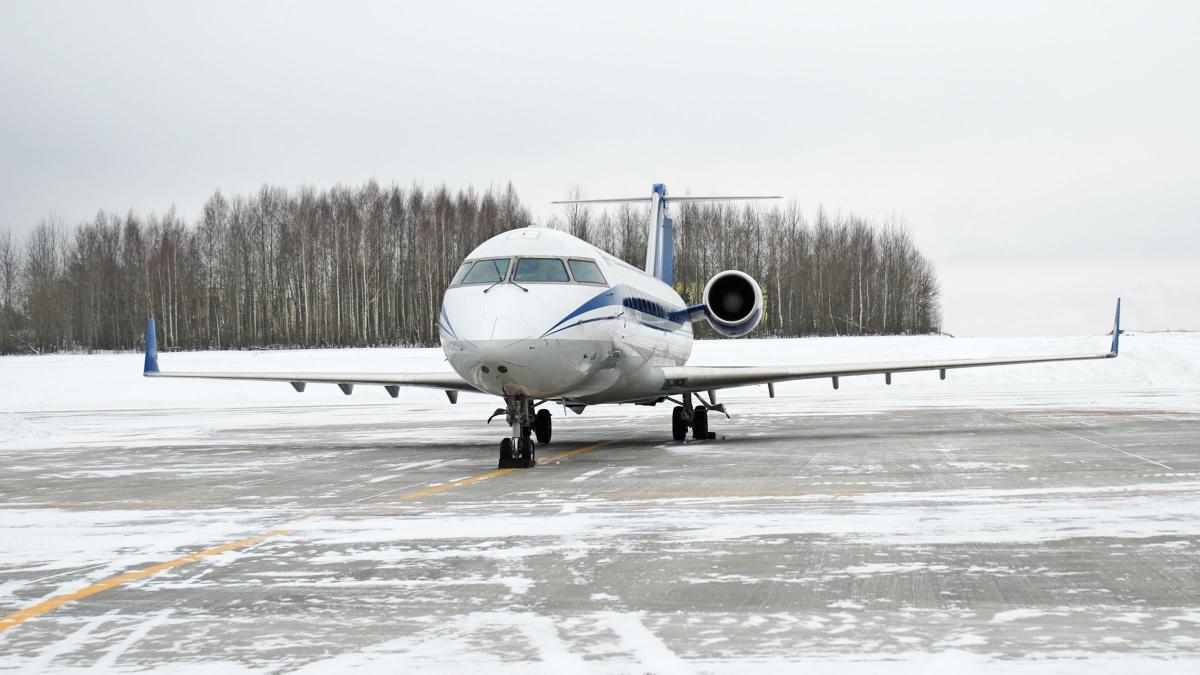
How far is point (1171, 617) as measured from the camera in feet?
16.6

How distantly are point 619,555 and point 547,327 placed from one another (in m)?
6.64

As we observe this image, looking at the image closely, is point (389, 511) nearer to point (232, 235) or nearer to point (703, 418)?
point (703, 418)

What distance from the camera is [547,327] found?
13477 mm

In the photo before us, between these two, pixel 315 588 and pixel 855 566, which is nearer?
pixel 315 588

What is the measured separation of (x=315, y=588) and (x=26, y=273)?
288ft

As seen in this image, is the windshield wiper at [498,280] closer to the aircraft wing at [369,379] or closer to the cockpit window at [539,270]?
the cockpit window at [539,270]

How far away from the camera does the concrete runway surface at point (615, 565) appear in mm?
4699

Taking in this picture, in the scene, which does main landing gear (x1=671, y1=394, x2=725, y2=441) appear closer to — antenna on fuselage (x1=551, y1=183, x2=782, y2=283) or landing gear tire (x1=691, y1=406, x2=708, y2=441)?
landing gear tire (x1=691, y1=406, x2=708, y2=441)

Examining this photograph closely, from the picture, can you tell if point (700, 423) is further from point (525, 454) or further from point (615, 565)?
point (615, 565)

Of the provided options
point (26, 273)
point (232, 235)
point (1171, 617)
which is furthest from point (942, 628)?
point (26, 273)

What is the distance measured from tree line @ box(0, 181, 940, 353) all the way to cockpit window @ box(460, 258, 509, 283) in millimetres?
53483

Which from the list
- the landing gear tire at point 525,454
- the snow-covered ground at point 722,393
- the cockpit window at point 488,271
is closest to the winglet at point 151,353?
the snow-covered ground at point 722,393

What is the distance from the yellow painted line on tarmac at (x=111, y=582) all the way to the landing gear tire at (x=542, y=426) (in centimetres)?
1102

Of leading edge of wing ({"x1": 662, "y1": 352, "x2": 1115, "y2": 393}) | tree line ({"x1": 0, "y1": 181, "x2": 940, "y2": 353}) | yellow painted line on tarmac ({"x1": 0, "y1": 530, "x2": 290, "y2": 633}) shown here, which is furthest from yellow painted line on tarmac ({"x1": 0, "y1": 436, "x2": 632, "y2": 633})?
tree line ({"x1": 0, "y1": 181, "x2": 940, "y2": 353})
